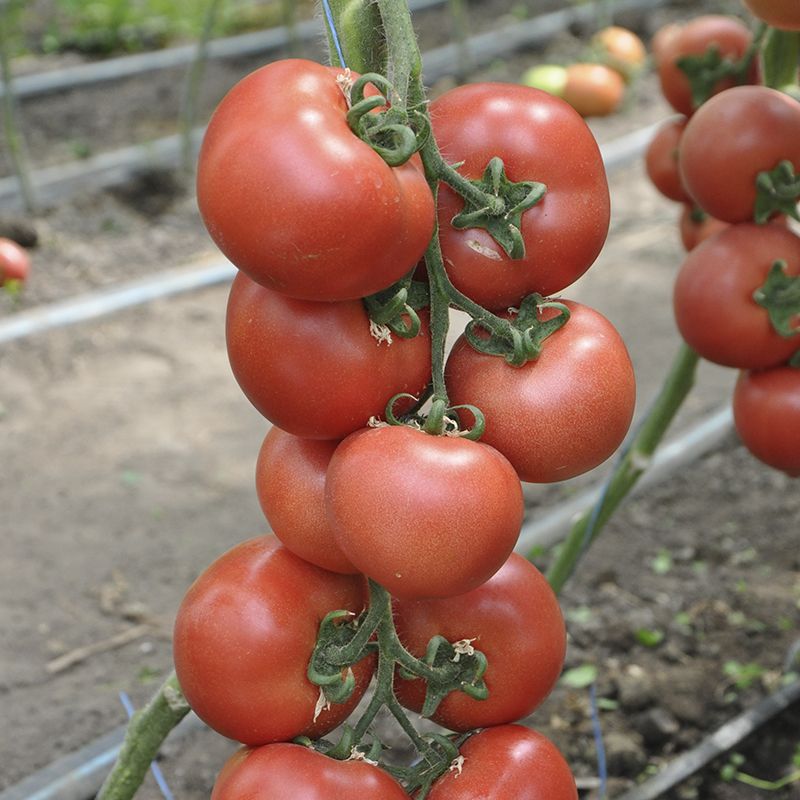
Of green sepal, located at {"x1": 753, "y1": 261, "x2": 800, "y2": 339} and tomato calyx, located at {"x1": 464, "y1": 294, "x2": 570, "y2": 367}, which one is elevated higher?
tomato calyx, located at {"x1": 464, "y1": 294, "x2": 570, "y2": 367}

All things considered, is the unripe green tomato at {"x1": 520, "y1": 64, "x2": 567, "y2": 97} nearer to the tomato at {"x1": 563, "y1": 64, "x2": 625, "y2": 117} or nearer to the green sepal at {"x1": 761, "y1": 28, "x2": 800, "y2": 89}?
the tomato at {"x1": 563, "y1": 64, "x2": 625, "y2": 117}

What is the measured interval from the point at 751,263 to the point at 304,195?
694mm

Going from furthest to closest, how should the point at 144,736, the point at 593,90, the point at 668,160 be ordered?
the point at 593,90 < the point at 668,160 < the point at 144,736

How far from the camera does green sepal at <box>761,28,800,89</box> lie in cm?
132

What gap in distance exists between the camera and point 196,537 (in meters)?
2.14

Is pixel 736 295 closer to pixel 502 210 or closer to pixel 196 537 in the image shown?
pixel 502 210

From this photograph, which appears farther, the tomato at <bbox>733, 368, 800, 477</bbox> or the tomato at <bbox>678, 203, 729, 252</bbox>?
the tomato at <bbox>678, 203, 729, 252</bbox>

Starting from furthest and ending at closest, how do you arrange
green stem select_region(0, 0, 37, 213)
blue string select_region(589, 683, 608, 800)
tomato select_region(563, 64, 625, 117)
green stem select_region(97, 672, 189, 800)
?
1. tomato select_region(563, 64, 625, 117)
2. green stem select_region(0, 0, 37, 213)
3. blue string select_region(589, 683, 608, 800)
4. green stem select_region(97, 672, 189, 800)

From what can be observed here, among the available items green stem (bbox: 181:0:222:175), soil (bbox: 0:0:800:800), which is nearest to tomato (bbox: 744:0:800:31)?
soil (bbox: 0:0:800:800)

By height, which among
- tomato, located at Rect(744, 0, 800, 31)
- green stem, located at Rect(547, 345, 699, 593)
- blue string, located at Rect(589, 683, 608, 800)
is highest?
tomato, located at Rect(744, 0, 800, 31)

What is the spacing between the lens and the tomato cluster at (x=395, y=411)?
637 mm

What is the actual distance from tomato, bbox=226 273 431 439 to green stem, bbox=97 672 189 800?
31cm

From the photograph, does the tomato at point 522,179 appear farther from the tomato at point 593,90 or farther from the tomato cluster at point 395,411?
the tomato at point 593,90

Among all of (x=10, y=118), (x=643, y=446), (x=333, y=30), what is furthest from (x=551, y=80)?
(x=333, y=30)
